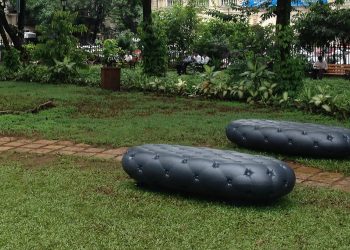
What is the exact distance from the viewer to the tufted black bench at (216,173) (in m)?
5.00

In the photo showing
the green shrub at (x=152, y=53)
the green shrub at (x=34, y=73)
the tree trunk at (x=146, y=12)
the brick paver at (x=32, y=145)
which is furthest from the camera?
the green shrub at (x=34, y=73)

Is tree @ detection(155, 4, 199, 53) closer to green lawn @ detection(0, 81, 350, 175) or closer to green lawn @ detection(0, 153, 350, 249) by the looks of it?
green lawn @ detection(0, 81, 350, 175)

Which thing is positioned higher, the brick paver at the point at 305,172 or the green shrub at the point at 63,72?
the green shrub at the point at 63,72

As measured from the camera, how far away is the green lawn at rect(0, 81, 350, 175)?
8.48m

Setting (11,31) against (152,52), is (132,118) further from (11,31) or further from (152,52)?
(11,31)

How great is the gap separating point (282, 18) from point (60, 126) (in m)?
6.26

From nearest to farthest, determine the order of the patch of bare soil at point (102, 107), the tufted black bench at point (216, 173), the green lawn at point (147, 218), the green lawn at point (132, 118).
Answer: the green lawn at point (147, 218)
the tufted black bench at point (216, 173)
the green lawn at point (132, 118)
the patch of bare soil at point (102, 107)

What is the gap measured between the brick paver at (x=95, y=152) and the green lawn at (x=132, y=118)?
21 centimetres

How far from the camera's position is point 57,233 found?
4.51 meters

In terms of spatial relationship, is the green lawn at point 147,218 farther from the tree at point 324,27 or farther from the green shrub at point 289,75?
the tree at point 324,27

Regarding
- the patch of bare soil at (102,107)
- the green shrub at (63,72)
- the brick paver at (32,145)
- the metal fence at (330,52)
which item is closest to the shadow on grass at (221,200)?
the brick paver at (32,145)

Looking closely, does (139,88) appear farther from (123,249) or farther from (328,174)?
(123,249)

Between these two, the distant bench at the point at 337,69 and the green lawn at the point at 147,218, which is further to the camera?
the distant bench at the point at 337,69

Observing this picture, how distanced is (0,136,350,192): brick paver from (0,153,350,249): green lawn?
1.31ft
